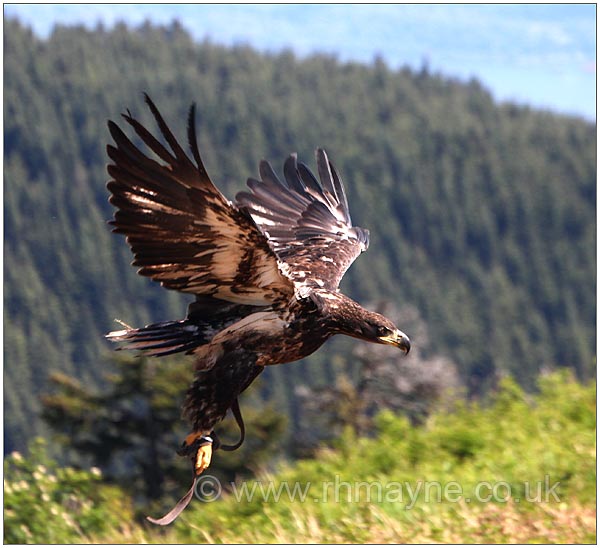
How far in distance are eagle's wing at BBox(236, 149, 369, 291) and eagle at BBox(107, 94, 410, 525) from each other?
1.44 m

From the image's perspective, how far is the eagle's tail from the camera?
19.2 feet

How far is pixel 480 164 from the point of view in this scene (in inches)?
5330

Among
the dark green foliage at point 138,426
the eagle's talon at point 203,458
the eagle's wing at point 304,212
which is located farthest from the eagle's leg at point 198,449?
the dark green foliage at point 138,426

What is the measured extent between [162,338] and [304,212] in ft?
8.58

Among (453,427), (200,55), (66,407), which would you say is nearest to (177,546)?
(453,427)

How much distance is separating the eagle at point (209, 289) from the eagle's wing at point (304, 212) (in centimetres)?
144

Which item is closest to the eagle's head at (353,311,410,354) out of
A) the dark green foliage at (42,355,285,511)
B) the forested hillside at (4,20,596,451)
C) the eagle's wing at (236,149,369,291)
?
the eagle's wing at (236,149,369,291)

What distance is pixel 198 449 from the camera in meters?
5.64

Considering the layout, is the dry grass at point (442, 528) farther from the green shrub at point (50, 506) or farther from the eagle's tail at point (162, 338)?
the eagle's tail at point (162, 338)

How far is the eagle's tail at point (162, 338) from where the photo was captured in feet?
19.2

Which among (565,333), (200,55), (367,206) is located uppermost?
(200,55)

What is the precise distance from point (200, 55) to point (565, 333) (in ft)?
207

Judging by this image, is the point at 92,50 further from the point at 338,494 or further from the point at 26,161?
the point at 338,494

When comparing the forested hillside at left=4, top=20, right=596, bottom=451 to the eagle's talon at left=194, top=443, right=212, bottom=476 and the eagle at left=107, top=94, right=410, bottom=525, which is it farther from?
the eagle's talon at left=194, top=443, right=212, bottom=476
